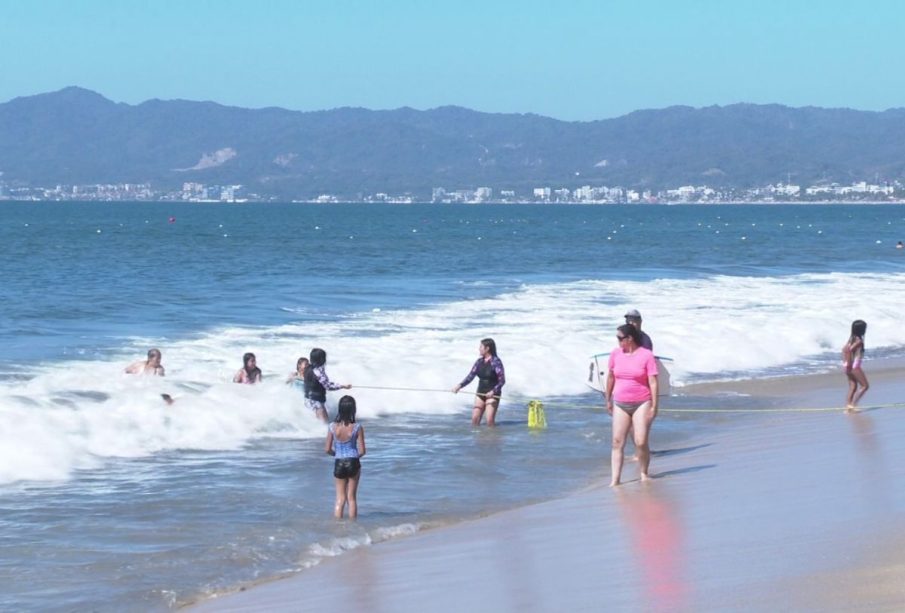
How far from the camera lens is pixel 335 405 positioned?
18.5 metres

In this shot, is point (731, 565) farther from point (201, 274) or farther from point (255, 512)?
point (201, 274)

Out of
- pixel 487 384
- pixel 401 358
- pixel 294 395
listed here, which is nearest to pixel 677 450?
pixel 487 384

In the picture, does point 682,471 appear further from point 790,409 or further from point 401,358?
point 401,358

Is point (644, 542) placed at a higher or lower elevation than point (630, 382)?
lower

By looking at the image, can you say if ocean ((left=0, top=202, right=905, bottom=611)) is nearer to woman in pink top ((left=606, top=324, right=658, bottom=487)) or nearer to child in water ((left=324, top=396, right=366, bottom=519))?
child in water ((left=324, top=396, right=366, bottom=519))

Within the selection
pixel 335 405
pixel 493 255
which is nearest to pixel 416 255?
pixel 493 255

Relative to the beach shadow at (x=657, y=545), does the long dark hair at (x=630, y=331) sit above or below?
above

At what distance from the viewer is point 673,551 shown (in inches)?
378

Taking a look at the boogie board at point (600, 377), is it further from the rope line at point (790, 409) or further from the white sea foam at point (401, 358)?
the white sea foam at point (401, 358)

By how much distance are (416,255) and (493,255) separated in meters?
3.55

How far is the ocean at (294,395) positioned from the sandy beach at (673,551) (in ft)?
2.40

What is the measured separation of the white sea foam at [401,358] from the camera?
15.9 meters

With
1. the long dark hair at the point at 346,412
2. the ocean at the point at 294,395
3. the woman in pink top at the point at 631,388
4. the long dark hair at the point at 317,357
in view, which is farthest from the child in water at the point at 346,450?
the long dark hair at the point at 317,357

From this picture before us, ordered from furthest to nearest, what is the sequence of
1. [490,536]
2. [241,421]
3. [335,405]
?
[335,405] → [241,421] → [490,536]
